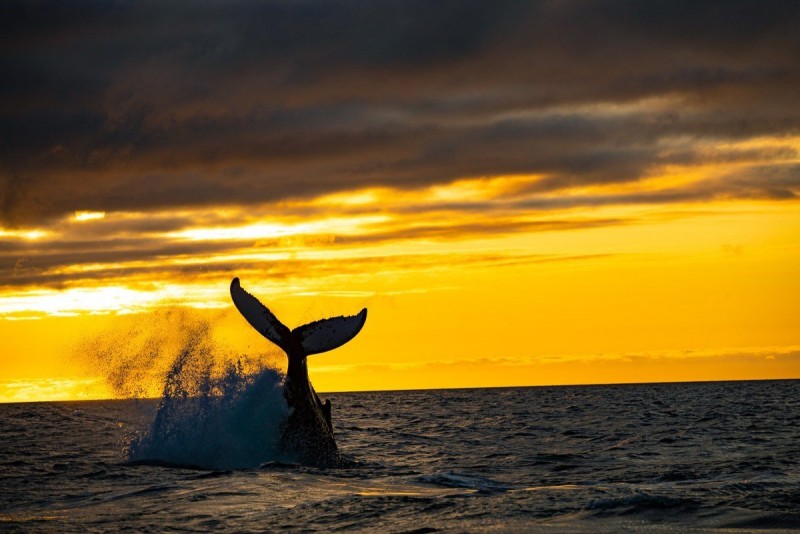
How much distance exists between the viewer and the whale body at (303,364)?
15.2 metres

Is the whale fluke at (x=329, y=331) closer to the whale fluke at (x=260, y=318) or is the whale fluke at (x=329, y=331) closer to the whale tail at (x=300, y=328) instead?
the whale tail at (x=300, y=328)

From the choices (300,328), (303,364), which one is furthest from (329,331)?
(303,364)

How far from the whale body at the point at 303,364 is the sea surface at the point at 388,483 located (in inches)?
14.3

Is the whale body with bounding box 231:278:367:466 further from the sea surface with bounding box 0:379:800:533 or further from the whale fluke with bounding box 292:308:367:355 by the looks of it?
the sea surface with bounding box 0:379:800:533

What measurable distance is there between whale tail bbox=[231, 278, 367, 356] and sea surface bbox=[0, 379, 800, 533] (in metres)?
1.34

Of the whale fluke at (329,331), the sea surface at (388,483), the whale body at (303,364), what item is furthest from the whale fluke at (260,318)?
the sea surface at (388,483)

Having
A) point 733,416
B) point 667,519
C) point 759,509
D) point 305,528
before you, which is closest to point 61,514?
point 305,528

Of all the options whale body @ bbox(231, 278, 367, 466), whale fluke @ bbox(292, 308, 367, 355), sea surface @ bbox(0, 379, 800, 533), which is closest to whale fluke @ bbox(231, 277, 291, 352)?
whale body @ bbox(231, 278, 367, 466)

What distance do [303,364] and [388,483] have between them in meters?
2.73

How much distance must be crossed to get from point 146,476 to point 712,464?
9.72 m

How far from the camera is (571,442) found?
2364 centimetres

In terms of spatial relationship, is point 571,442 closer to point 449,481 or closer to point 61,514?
point 449,481

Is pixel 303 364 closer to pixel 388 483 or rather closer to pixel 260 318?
pixel 260 318

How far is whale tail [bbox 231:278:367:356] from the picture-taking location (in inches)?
595
